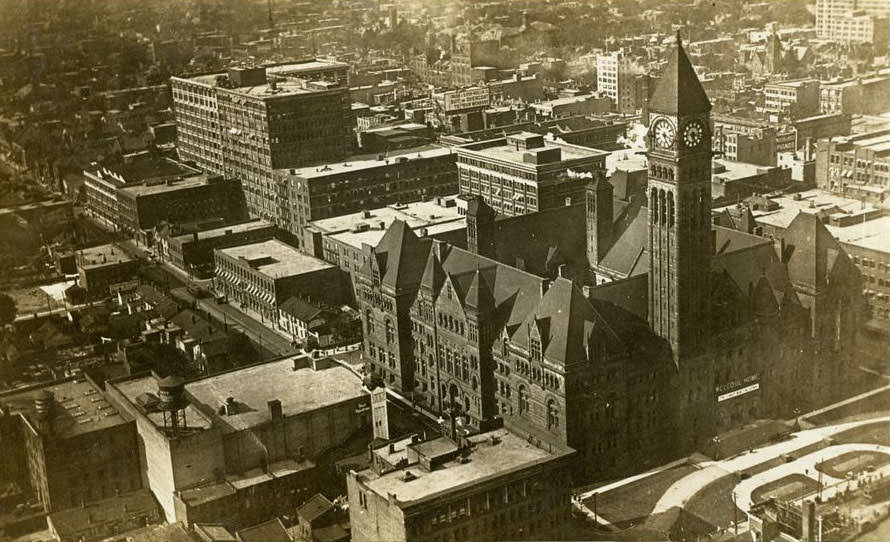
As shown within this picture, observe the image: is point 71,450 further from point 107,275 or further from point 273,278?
point 107,275

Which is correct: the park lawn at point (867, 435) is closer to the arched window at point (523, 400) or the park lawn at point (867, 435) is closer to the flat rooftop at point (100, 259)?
the arched window at point (523, 400)

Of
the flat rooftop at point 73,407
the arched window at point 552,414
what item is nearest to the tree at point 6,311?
the flat rooftop at point 73,407

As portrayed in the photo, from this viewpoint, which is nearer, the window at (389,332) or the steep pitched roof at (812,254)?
the steep pitched roof at (812,254)

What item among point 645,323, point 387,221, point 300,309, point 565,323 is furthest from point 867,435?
point 387,221

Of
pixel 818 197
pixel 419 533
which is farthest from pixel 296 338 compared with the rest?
pixel 818 197

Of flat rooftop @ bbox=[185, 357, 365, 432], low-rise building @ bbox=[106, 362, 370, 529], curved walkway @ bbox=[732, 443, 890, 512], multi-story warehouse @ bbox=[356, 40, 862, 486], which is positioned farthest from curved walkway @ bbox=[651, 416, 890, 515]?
flat rooftop @ bbox=[185, 357, 365, 432]

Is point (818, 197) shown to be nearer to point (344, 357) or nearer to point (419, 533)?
point (344, 357)
